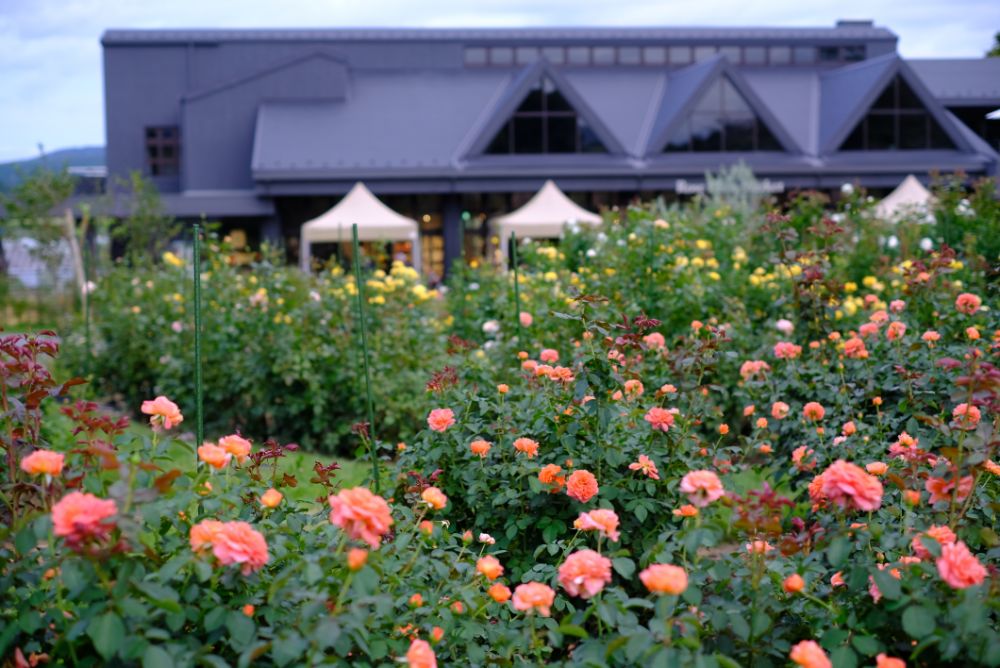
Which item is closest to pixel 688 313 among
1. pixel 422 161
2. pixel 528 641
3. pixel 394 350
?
pixel 394 350

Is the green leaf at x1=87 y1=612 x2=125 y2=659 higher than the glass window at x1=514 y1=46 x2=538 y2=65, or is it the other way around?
the glass window at x1=514 y1=46 x2=538 y2=65

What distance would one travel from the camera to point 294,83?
2858cm

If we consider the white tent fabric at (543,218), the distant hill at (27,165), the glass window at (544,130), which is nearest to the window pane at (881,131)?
the glass window at (544,130)

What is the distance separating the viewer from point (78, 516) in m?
1.87

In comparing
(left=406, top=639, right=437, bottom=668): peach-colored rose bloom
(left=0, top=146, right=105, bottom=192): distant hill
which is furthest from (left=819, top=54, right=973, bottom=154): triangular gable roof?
(left=406, top=639, right=437, bottom=668): peach-colored rose bloom

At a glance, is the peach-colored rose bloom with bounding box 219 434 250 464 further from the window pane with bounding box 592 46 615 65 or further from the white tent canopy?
the window pane with bounding box 592 46 615 65

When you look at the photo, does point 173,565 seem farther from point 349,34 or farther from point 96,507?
point 349,34

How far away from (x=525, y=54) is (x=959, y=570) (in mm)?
32935

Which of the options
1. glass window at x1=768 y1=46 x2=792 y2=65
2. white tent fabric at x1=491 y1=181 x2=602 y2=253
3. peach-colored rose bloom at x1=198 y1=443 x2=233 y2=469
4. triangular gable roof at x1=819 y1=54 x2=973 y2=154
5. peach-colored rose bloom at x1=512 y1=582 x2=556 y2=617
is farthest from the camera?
glass window at x1=768 y1=46 x2=792 y2=65

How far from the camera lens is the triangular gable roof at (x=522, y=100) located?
25.5 m

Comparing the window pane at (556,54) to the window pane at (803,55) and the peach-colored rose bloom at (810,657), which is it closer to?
the window pane at (803,55)

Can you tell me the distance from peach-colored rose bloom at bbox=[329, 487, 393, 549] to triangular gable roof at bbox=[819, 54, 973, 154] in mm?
26526

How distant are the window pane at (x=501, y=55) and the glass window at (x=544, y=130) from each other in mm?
8805

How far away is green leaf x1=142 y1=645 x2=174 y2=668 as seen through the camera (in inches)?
74.4
